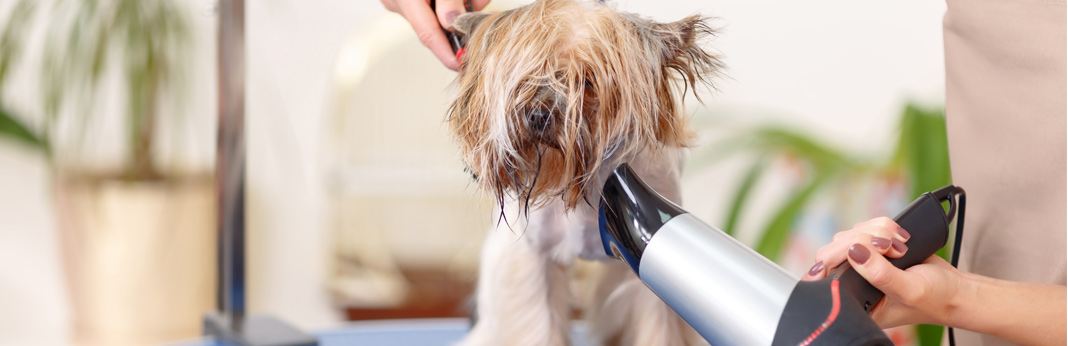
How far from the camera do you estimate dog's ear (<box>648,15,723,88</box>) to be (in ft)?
2.36

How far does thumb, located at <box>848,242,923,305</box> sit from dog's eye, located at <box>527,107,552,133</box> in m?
0.23

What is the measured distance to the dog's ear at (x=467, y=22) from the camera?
77 cm

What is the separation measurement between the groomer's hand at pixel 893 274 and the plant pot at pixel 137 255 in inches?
88.9

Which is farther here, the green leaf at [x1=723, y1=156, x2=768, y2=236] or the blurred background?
the blurred background

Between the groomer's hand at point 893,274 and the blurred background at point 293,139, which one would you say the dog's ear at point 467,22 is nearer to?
the groomer's hand at point 893,274

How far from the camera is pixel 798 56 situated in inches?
105

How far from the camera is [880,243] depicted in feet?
2.18

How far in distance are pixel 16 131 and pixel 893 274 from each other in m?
2.41

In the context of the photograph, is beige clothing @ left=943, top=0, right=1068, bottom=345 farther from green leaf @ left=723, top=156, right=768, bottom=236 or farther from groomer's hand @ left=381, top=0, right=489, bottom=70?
green leaf @ left=723, top=156, right=768, bottom=236

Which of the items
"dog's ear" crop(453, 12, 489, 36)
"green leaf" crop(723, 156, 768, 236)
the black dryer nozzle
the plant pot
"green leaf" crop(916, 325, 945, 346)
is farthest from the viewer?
the plant pot

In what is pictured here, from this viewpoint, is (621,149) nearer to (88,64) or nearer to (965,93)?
(965,93)

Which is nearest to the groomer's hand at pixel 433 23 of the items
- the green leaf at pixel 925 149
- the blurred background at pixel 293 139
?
the green leaf at pixel 925 149

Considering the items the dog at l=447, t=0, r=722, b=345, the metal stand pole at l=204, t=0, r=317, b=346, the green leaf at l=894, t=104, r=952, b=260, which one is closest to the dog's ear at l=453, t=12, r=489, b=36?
the dog at l=447, t=0, r=722, b=345

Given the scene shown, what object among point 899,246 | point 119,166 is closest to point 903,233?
point 899,246
